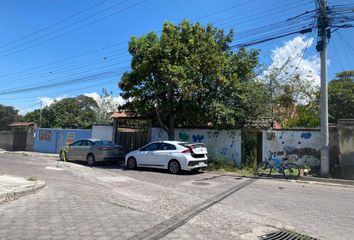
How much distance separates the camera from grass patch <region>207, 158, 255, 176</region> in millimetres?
16462

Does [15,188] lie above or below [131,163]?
below

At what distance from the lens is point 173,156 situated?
50.3 ft

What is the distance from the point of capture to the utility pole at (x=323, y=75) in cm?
1469

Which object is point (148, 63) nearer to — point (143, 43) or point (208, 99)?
point (143, 43)

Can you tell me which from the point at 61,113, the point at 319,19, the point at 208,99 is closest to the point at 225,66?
the point at 208,99

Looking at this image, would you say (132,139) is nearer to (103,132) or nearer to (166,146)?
(103,132)

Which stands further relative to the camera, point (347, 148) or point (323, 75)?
point (323, 75)

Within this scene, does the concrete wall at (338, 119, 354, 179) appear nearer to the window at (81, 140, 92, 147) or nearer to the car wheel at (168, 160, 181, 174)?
the car wheel at (168, 160, 181, 174)

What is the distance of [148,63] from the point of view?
17.4m

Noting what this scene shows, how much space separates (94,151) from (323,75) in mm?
12596

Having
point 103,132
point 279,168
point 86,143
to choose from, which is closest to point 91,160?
point 86,143

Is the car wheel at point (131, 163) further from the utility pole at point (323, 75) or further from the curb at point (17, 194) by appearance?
the utility pole at point (323, 75)

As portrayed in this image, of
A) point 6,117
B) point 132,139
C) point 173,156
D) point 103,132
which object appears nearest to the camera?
point 173,156

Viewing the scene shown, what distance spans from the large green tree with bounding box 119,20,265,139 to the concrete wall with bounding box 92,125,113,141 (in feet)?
18.5
